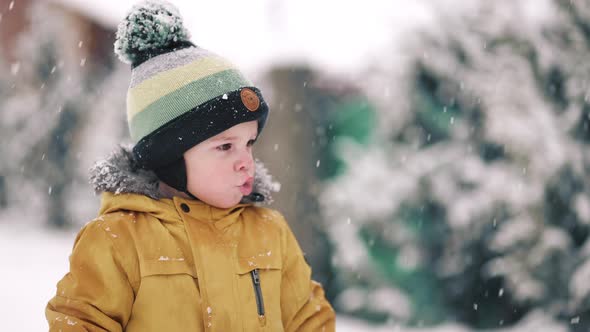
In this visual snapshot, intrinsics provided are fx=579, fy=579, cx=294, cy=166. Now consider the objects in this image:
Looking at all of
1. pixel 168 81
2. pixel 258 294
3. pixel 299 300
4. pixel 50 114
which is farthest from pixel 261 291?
pixel 50 114

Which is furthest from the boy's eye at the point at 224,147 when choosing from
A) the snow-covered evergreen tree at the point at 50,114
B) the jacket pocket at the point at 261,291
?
the snow-covered evergreen tree at the point at 50,114

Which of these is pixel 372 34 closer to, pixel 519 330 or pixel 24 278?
pixel 519 330

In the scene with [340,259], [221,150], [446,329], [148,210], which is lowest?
[446,329]

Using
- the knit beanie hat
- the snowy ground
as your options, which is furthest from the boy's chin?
the snowy ground

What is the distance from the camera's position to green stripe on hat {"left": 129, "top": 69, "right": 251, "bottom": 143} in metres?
1.83

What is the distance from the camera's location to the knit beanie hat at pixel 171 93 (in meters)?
1.82

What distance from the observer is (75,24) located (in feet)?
20.5

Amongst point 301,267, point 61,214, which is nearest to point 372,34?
point 301,267

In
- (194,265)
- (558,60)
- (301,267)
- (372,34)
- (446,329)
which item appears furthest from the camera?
(372,34)

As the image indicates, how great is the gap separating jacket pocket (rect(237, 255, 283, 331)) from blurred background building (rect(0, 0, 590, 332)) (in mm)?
1935

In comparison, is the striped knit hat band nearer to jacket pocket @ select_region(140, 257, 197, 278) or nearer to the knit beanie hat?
the knit beanie hat

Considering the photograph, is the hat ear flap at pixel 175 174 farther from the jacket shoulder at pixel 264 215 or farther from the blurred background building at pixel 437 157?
the blurred background building at pixel 437 157

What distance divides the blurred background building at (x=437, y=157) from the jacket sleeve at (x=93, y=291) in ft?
6.29

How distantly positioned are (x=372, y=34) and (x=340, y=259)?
1.76 m
